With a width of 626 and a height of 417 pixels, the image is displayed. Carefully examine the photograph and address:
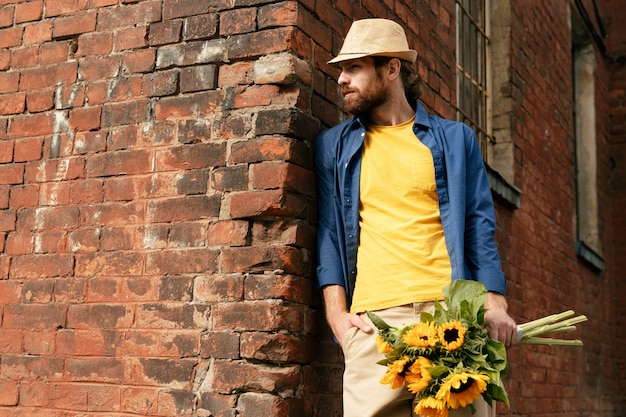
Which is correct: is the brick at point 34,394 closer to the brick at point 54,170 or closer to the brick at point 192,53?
the brick at point 54,170

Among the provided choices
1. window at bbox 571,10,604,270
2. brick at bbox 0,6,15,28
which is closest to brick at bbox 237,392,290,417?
brick at bbox 0,6,15,28

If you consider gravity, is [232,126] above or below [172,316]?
above

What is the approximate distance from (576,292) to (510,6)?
2.73m

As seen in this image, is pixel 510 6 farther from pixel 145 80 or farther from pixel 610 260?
pixel 610 260

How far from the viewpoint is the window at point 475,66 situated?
5.79 metres

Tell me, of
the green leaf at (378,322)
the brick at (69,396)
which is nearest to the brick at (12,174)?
the brick at (69,396)

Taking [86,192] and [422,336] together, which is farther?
[86,192]

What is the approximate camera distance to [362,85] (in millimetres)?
3184

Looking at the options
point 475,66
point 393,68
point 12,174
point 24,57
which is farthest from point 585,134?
point 12,174

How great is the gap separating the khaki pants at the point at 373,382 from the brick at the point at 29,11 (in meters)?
2.14

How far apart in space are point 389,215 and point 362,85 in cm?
52

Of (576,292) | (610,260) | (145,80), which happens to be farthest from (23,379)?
(610,260)

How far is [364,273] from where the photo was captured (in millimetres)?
3033

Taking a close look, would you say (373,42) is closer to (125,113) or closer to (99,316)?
(125,113)
